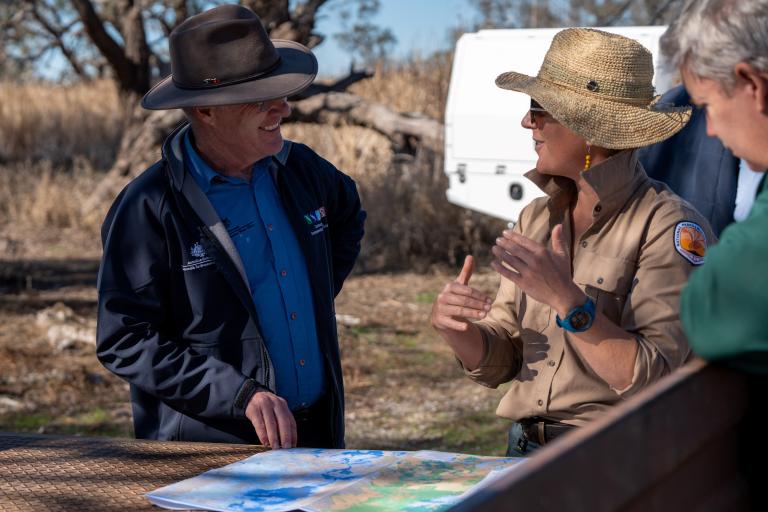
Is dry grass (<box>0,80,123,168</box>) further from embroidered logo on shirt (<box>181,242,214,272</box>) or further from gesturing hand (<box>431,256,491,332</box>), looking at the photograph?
gesturing hand (<box>431,256,491,332</box>)

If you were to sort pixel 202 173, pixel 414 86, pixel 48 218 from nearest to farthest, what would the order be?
pixel 202 173 → pixel 48 218 → pixel 414 86

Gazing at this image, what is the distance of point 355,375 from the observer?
23.7 ft

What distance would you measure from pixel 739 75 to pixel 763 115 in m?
0.07

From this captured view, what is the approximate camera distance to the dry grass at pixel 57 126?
53.4 feet

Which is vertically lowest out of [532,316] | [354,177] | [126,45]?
[354,177]

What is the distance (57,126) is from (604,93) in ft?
50.9

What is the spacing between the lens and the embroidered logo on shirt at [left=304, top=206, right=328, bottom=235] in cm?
325

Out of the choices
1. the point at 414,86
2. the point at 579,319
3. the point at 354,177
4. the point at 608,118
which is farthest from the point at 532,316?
the point at 414,86

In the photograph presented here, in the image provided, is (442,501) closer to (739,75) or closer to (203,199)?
(739,75)

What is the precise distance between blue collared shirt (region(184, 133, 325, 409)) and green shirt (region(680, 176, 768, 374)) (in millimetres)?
1688

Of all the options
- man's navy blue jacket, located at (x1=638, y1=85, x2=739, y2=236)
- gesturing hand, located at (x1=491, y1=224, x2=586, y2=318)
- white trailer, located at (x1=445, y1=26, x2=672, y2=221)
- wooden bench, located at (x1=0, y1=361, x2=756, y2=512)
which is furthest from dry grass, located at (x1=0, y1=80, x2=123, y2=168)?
wooden bench, located at (x1=0, y1=361, x2=756, y2=512)

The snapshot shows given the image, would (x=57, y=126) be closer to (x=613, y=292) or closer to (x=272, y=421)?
(x=272, y=421)

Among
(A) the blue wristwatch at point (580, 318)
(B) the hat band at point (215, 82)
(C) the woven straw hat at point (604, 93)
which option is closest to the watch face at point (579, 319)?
(A) the blue wristwatch at point (580, 318)

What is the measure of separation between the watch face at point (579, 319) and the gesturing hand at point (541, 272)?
2 centimetres
